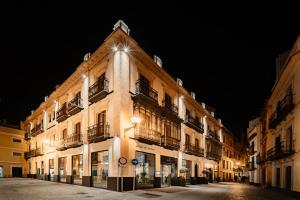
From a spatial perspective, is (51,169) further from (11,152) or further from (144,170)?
(11,152)

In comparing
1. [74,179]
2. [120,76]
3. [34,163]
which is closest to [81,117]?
[74,179]

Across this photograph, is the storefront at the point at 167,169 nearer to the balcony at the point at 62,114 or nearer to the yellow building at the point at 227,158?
the balcony at the point at 62,114

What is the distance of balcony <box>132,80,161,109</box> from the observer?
66.1 ft

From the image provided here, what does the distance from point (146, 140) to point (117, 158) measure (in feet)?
10.5

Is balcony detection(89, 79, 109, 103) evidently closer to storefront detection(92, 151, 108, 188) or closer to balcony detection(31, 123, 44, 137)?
storefront detection(92, 151, 108, 188)

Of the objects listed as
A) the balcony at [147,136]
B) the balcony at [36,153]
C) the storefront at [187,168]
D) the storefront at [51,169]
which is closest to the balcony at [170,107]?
the balcony at [147,136]

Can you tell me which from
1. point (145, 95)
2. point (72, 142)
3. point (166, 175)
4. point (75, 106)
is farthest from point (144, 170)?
point (75, 106)

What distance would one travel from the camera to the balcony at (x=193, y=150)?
29.4 m

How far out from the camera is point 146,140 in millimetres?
20562

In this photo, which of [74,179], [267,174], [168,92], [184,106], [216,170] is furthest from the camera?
[216,170]

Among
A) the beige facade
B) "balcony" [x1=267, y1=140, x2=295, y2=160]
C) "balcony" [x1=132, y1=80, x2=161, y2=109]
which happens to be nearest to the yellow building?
the beige facade

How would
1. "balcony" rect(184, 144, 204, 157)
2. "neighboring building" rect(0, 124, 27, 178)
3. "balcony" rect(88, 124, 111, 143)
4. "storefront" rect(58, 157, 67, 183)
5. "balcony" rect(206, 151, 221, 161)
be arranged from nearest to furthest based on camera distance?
"balcony" rect(88, 124, 111, 143) → "storefront" rect(58, 157, 67, 183) → "balcony" rect(184, 144, 204, 157) → "balcony" rect(206, 151, 221, 161) → "neighboring building" rect(0, 124, 27, 178)

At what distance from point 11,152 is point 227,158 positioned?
35984 mm

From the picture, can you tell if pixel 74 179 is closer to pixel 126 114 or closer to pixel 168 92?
pixel 126 114
